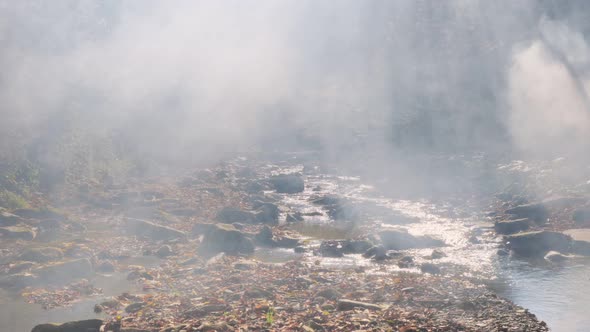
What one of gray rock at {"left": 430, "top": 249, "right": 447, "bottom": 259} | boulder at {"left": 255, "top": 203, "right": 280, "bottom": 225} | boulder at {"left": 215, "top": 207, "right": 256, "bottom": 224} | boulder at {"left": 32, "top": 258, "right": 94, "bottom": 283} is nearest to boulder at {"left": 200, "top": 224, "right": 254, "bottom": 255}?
boulder at {"left": 215, "top": 207, "right": 256, "bottom": 224}

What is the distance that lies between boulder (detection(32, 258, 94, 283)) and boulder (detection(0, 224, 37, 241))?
4267 mm

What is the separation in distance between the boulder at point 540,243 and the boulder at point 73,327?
51.8 feet

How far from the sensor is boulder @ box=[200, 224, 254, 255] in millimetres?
21484

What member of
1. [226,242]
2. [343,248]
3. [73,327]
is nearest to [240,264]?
[226,242]

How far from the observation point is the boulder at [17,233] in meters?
21.2

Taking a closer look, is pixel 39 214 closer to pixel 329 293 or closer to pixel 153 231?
pixel 153 231

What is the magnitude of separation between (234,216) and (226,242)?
4.87 metres

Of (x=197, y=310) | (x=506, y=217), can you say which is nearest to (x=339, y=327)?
(x=197, y=310)

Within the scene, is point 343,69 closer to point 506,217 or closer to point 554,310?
point 506,217

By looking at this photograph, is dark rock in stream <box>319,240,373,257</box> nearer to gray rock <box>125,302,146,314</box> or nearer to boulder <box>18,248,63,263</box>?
gray rock <box>125,302,146,314</box>

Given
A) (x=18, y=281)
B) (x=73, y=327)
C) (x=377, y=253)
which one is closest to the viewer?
(x=73, y=327)

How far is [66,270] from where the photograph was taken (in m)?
17.7

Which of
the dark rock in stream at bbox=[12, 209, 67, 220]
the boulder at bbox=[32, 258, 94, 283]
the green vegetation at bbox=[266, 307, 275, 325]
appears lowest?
the green vegetation at bbox=[266, 307, 275, 325]

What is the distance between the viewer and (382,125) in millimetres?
49500
